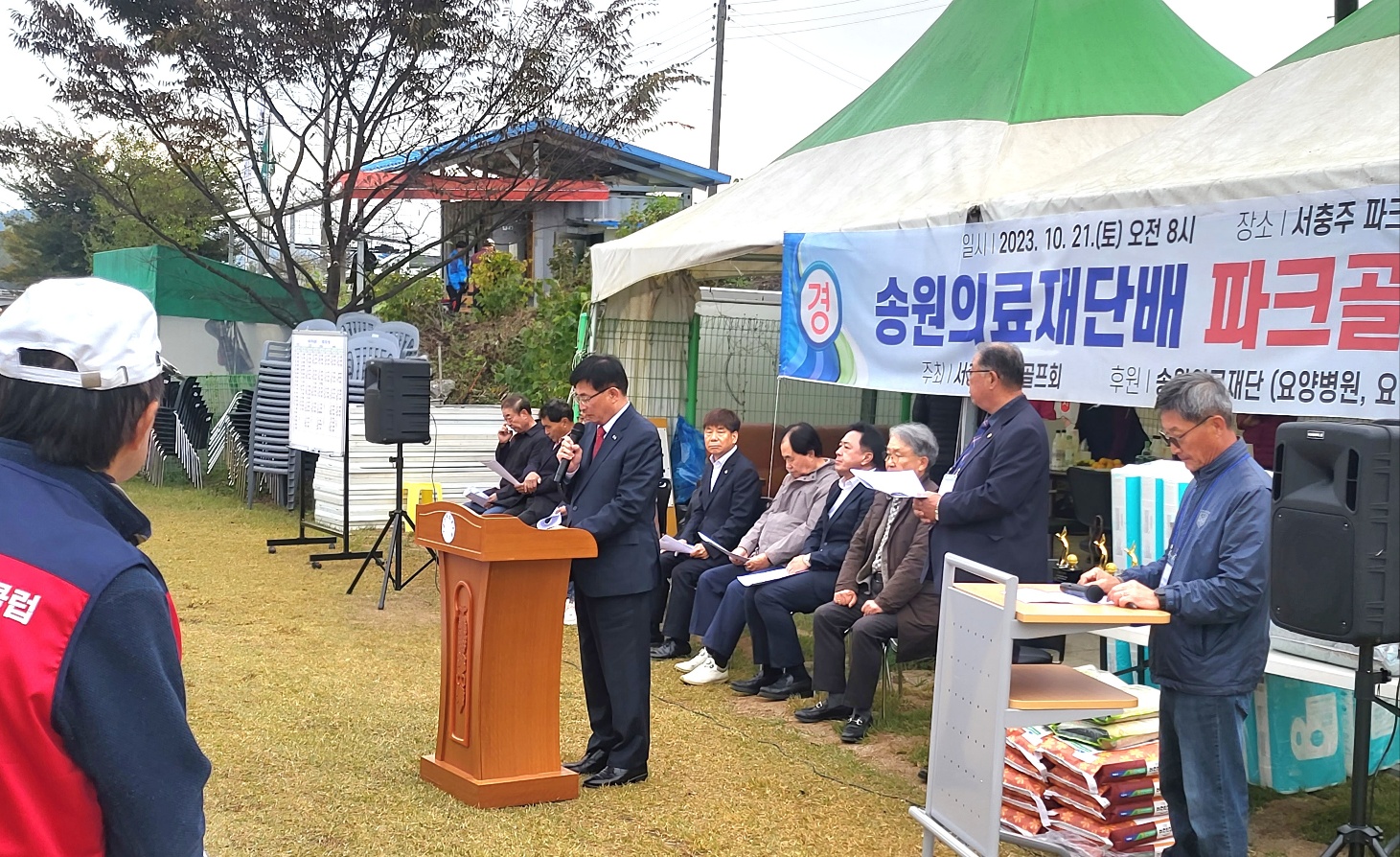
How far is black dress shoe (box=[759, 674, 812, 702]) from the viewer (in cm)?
644

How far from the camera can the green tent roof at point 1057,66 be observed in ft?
25.2

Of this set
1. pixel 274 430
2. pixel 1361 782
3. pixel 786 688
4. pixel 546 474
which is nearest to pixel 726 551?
pixel 786 688

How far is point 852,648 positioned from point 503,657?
75.7 inches

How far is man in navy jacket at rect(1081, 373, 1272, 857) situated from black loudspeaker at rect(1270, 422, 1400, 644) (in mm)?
117

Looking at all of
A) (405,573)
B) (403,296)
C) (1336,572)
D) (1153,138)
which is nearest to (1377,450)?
(1336,572)

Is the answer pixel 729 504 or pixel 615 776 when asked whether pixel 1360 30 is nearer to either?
pixel 729 504

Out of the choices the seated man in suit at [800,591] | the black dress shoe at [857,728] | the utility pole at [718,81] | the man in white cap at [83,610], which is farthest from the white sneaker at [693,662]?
the utility pole at [718,81]

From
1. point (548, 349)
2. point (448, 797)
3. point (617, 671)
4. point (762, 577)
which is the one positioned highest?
point (548, 349)

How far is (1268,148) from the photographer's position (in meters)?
5.16

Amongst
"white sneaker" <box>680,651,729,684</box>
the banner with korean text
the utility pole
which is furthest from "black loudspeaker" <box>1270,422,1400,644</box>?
the utility pole

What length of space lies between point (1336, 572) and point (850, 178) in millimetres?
5247

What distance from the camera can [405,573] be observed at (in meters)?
9.88

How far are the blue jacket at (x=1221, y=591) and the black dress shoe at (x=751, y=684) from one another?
10.1 feet

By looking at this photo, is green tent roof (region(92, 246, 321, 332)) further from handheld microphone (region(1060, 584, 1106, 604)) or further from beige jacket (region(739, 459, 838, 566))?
handheld microphone (region(1060, 584, 1106, 604))
